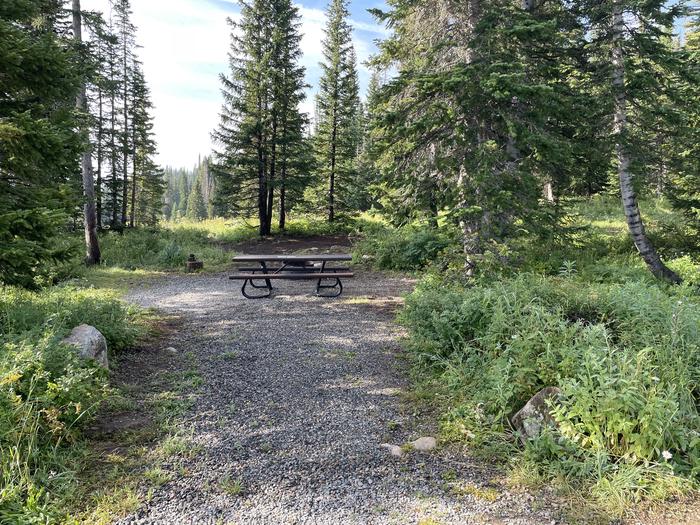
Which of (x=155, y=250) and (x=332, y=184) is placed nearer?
(x=155, y=250)

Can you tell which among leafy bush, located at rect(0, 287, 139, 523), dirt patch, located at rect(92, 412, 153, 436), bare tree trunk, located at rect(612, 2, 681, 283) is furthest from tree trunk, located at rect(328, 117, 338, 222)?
dirt patch, located at rect(92, 412, 153, 436)

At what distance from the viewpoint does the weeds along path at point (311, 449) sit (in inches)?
114

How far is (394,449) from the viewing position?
364 centimetres

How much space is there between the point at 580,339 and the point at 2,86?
→ 731cm

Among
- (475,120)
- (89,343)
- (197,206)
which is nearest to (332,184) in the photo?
(475,120)

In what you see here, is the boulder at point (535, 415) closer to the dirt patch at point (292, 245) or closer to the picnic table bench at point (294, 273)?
the picnic table bench at point (294, 273)

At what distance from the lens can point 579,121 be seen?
10383mm

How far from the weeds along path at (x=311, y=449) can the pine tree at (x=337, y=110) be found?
17611 mm

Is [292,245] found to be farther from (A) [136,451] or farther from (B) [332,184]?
(A) [136,451]

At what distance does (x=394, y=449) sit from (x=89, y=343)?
3659 mm

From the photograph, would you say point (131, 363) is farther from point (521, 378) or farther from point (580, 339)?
point (580, 339)

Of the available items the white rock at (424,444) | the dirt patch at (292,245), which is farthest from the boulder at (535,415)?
the dirt patch at (292,245)

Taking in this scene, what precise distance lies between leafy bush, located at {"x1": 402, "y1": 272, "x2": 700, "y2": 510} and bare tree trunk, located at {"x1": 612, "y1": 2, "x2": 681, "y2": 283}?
5.66 metres

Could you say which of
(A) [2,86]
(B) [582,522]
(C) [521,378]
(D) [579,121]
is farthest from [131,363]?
(D) [579,121]
